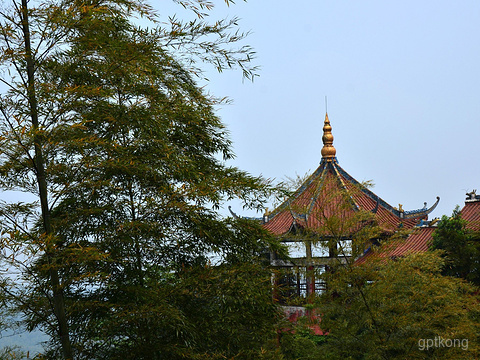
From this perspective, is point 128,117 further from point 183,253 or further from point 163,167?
Result: point 183,253

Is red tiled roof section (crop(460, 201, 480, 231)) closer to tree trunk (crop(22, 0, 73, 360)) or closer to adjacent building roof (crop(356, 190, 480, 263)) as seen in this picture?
adjacent building roof (crop(356, 190, 480, 263))

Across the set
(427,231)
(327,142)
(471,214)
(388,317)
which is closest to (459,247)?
(471,214)

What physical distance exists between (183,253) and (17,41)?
2.54 metres

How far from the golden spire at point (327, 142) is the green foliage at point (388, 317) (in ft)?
24.7

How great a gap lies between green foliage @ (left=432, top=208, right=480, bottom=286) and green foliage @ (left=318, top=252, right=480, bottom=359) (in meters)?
5.09

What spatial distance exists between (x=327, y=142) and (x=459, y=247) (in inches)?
177

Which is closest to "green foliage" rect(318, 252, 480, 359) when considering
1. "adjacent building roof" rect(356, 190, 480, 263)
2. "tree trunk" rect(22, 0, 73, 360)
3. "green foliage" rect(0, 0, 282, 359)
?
"green foliage" rect(0, 0, 282, 359)

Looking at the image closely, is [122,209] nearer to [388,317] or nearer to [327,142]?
[388,317]

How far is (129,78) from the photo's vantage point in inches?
205

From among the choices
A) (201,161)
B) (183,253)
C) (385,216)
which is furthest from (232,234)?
(385,216)

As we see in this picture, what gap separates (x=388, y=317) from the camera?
259 inches

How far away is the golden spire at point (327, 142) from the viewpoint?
47.6 feet

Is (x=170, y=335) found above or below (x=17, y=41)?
below

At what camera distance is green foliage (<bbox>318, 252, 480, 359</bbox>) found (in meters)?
6.53
